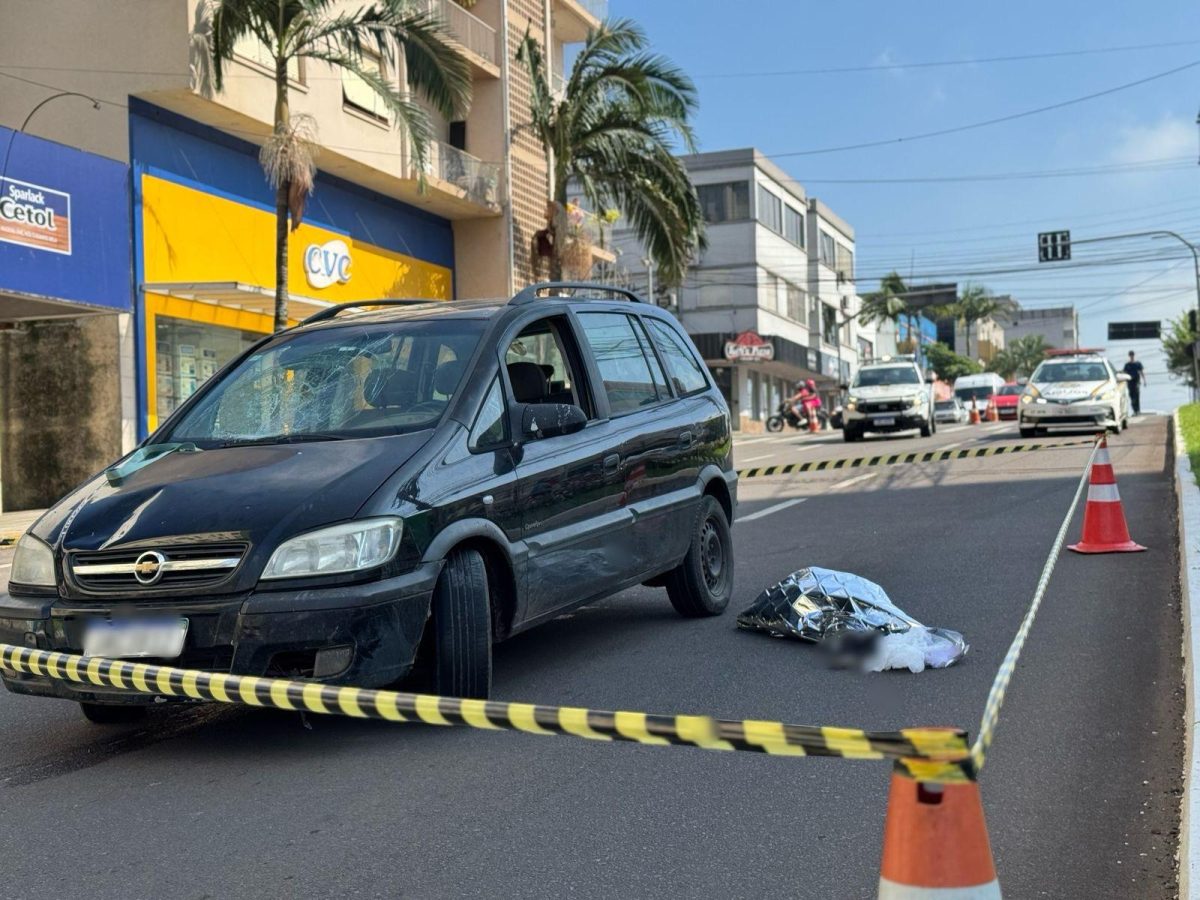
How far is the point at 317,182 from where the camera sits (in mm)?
24688

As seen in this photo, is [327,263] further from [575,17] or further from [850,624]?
[850,624]

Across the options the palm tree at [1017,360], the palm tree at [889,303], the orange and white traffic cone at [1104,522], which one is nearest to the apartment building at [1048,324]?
the palm tree at [1017,360]

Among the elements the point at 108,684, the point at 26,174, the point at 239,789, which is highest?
the point at 26,174

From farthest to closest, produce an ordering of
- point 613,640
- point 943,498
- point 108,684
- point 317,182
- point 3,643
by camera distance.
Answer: point 317,182
point 943,498
point 613,640
point 3,643
point 108,684

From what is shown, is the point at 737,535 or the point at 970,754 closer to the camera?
the point at 970,754

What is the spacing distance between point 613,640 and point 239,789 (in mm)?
2781

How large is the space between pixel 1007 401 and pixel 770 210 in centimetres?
1504

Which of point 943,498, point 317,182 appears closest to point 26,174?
point 317,182

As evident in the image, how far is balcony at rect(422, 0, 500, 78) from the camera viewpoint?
1143 inches

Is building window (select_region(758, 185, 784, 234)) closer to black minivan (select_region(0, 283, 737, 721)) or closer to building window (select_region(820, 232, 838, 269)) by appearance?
building window (select_region(820, 232, 838, 269))

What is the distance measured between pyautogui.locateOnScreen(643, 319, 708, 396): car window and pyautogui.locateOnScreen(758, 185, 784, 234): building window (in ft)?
167

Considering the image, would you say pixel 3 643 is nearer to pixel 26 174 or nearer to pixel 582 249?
pixel 26 174

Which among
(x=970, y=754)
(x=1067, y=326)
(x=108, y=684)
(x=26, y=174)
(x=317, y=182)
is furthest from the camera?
(x=1067, y=326)

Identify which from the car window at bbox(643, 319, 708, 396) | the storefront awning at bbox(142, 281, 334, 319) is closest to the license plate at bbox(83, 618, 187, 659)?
the car window at bbox(643, 319, 708, 396)
